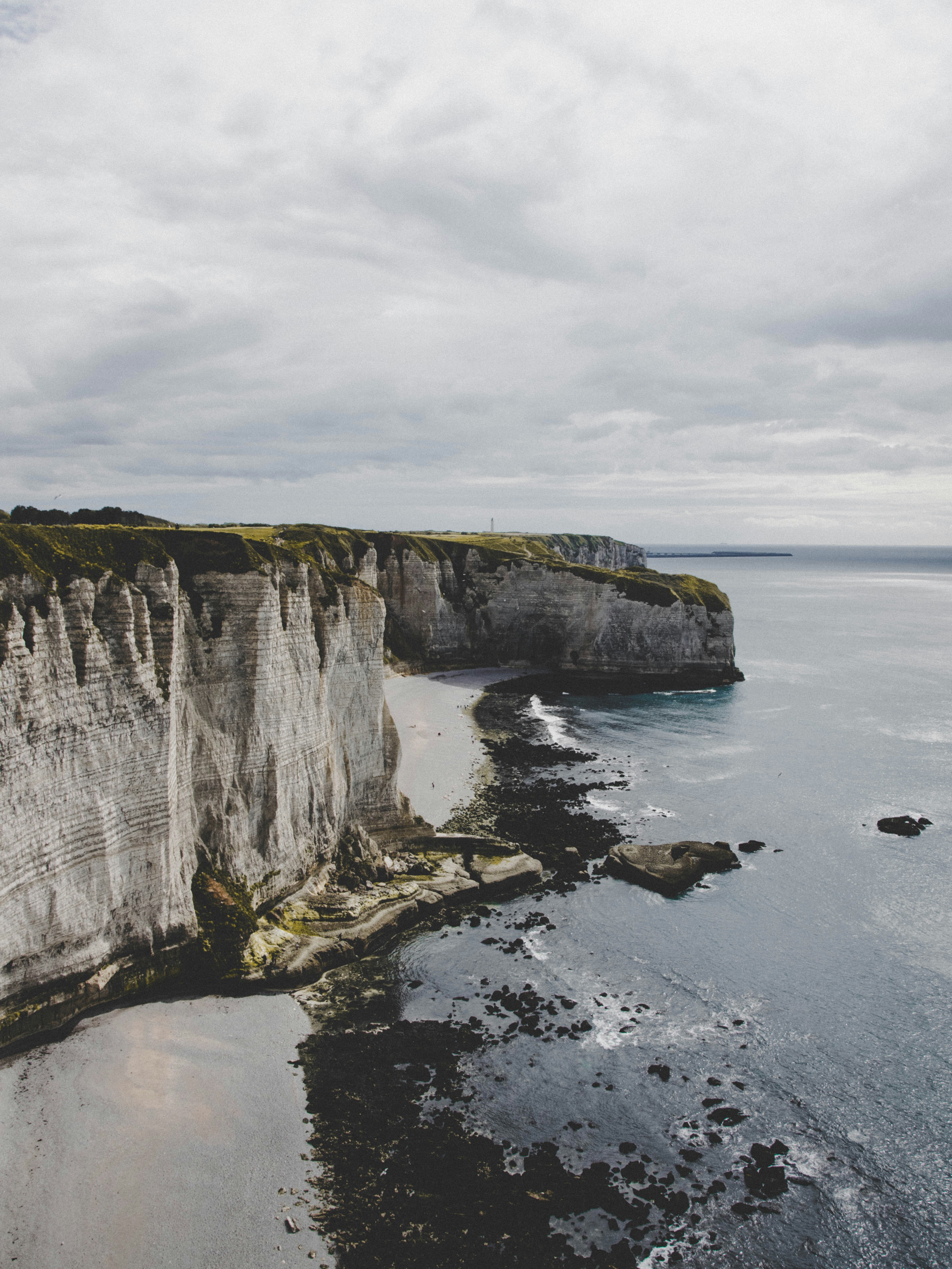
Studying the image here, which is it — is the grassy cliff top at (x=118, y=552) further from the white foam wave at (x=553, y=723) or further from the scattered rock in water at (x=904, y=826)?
the scattered rock in water at (x=904, y=826)

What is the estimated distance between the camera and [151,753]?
2111 centimetres

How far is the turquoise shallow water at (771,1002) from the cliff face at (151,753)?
7.53 meters

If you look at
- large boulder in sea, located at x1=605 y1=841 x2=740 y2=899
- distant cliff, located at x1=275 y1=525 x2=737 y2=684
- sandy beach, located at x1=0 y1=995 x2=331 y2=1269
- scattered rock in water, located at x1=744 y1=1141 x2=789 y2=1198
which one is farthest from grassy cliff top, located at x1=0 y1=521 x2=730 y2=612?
distant cliff, located at x1=275 y1=525 x2=737 y2=684

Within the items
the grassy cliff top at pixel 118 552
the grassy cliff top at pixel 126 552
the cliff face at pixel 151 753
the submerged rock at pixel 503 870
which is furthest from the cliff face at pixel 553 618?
the grassy cliff top at pixel 118 552

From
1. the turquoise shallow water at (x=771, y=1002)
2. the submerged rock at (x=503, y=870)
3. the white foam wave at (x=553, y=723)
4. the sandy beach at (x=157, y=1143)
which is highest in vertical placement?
the sandy beach at (x=157, y=1143)

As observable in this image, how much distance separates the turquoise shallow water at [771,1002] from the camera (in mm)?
17078

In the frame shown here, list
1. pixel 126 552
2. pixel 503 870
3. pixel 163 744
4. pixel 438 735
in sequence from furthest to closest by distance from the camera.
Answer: pixel 438 735 < pixel 503 870 < pixel 126 552 < pixel 163 744

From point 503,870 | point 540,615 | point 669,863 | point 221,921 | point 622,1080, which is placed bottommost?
point 622,1080

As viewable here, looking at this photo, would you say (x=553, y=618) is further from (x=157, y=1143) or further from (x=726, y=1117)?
(x=157, y=1143)

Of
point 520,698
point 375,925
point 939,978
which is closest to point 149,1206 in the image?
point 375,925

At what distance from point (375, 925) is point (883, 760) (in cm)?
4000

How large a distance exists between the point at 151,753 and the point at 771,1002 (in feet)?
69.0

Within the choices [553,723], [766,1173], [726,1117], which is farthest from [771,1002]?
[553,723]

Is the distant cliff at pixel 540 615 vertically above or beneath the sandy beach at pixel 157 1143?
above
